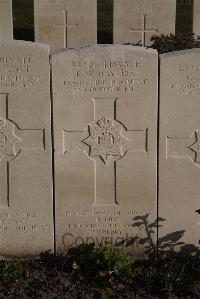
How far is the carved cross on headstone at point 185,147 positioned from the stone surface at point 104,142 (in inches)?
6.1

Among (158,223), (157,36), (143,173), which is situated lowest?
(158,223)

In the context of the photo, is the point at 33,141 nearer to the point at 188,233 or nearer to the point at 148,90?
the point at 148,90

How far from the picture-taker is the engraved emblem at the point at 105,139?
492 cm

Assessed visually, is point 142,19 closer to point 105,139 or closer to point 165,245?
point 105,139

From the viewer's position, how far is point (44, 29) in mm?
11625

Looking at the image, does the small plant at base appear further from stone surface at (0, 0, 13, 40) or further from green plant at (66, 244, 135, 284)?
green plant at (66, 244, 135, 284)

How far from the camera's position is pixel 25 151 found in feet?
16.3

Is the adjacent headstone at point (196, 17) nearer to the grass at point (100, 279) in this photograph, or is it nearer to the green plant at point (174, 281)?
the grass at point (100, 279)

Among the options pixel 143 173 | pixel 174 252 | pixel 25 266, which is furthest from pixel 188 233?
pixel 25 266

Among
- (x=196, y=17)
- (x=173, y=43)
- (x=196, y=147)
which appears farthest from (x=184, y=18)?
(x=196, y=147)

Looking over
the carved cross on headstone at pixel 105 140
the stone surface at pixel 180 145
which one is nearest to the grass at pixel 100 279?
the stone surface at pixel 180 145

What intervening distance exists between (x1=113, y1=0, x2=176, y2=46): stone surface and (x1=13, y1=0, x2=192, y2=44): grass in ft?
6.24

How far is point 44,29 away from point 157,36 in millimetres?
2376

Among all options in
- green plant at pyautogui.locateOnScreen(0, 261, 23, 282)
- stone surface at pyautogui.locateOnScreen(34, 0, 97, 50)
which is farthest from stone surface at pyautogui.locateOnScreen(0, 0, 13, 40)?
green plant at pyautogui.locateOnScreen(0, 261, 23, 282)
